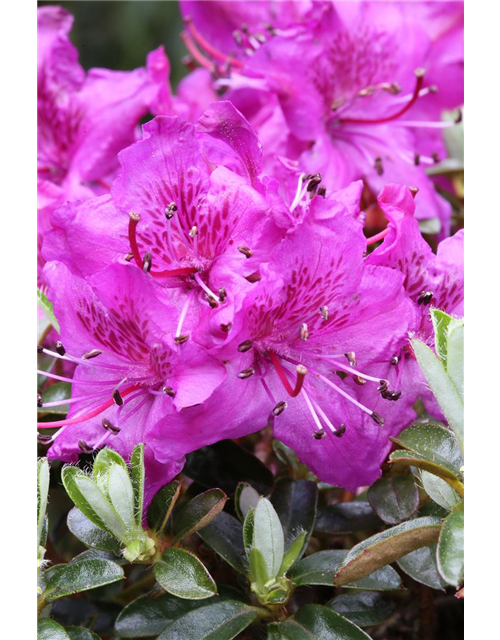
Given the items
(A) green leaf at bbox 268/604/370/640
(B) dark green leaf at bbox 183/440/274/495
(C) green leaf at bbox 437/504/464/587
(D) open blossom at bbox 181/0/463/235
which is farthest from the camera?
(D) open blossom at bbox 181/0/463/235

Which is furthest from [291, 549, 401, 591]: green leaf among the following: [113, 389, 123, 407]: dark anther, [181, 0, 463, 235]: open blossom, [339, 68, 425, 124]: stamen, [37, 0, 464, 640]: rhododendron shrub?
[339, 68, 425, 124]: stamen

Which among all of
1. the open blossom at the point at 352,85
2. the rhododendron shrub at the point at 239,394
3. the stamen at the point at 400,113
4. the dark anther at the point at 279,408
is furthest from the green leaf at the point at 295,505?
the stamen at the point at 400,113

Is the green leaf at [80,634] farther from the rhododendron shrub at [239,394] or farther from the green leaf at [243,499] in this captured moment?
the green leaf at [243,499]

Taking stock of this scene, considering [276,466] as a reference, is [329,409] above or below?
above

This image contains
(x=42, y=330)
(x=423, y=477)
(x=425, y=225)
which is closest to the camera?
(x=423, y=477)

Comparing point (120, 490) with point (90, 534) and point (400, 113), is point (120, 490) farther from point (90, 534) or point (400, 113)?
point (400, 113)

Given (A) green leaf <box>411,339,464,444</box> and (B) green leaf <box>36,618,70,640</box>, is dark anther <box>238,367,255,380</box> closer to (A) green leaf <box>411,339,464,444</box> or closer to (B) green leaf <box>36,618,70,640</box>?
(A) green leaf <box>411,339,464,444</box>
